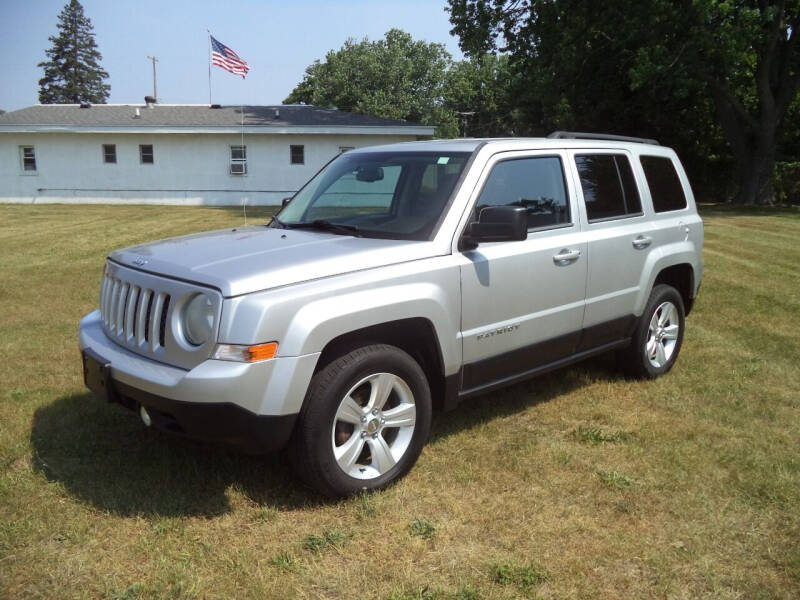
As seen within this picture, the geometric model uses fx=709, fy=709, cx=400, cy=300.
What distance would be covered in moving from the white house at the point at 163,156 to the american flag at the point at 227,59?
3.85m

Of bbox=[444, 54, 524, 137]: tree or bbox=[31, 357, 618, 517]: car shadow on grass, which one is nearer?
bbox=[31, 357, 618, 517]: car shadow on grass

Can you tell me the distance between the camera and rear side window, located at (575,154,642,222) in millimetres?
5086

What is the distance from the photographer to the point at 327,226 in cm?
452

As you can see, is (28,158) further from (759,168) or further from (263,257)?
(263,257)

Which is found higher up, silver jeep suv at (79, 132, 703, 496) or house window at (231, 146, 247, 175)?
house window at (231, 146, 247, 175)

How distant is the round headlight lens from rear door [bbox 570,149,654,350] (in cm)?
272

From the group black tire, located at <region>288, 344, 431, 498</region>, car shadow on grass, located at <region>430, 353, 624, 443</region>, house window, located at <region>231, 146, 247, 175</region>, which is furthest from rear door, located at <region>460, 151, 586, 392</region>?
house window, located at <region>231, 146, 247, 175</region>

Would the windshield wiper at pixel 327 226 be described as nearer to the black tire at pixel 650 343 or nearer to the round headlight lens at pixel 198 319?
the round headlight lens at pixel 198 319

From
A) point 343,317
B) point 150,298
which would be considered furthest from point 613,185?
point 150,298

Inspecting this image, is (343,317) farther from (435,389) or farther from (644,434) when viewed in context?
(644,434)

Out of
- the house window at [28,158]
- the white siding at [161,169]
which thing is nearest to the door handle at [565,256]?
the white siding at [161,169]

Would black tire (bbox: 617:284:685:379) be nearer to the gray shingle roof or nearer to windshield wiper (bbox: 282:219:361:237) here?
windshield wiper (bbox: 282:219:361:237)

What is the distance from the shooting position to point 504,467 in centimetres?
425

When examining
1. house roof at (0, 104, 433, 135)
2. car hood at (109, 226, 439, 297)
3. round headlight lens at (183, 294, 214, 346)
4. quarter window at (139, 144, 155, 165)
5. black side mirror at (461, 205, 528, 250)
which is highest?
house roof at (0, 104, 433, 135)
